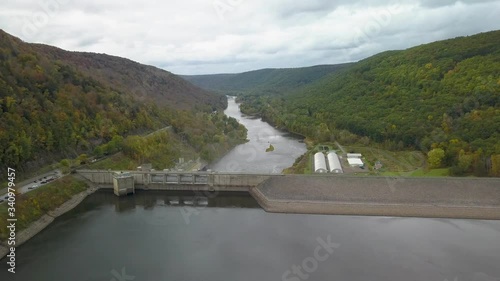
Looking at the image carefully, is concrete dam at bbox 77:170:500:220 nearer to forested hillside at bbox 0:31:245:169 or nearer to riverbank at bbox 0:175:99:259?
riverbank at bbox 0:175:99:259

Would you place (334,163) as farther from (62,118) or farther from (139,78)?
(139,78)

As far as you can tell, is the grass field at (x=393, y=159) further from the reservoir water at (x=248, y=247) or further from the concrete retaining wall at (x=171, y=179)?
the concrete retaining wall at (x=171, y=179)

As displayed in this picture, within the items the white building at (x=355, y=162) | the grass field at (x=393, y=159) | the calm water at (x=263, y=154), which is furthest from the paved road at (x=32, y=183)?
the grass field at (x=393, y=159)

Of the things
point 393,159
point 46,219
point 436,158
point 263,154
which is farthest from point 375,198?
point 46,219

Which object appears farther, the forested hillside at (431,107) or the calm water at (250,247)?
the forested hillside at (431,107)

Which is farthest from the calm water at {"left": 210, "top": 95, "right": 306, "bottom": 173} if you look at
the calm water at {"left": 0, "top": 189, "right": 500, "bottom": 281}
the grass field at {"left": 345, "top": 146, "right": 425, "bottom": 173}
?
the calm water at {"left": 0, "top": 189, "right": 500, "bottom": 281}

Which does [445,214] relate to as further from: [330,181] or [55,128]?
[55,128]
